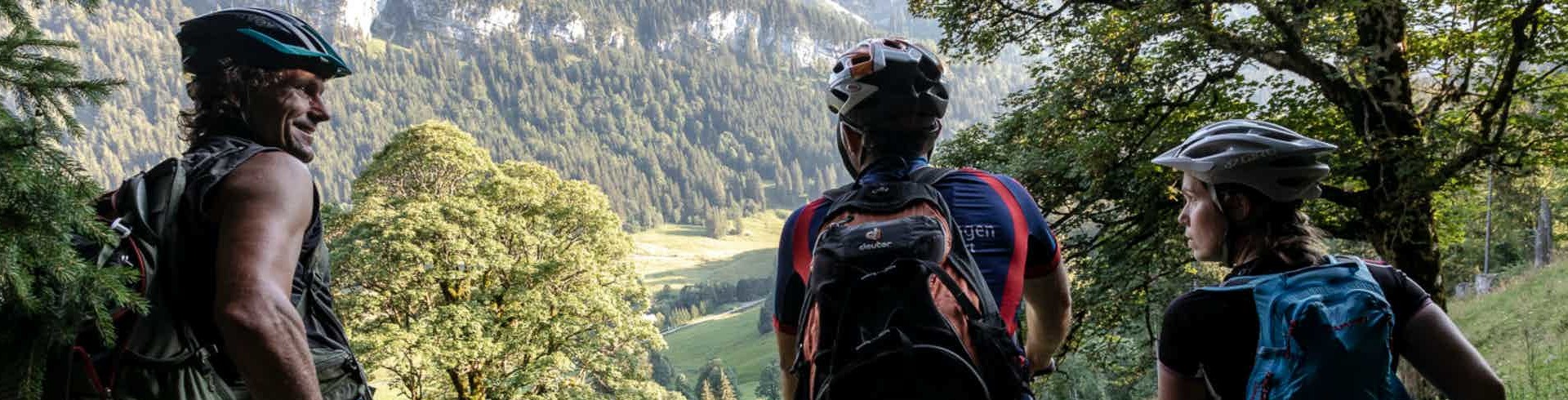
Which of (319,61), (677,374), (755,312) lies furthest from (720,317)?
(319,61)

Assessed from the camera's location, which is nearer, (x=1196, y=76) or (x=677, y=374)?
(x=1196, y=76)

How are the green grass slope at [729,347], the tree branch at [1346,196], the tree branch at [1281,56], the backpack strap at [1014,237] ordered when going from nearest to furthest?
the backpack strap at [1014,237]
the tree branch at [1281,56]
the tree branch at [1346,196]
the green grass slope at [729,347]

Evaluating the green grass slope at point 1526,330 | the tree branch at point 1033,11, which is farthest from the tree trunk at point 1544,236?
the tree branch at point 1033,11

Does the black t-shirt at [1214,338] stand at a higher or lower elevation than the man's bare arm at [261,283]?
lower

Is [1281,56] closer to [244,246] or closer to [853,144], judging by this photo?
[853,144]

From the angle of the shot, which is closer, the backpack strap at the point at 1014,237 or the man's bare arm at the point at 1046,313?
the backpack strap at the point at 1014,237

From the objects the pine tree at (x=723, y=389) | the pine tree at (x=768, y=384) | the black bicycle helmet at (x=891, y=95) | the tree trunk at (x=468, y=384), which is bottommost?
the pine tree at (x=768, y=384)

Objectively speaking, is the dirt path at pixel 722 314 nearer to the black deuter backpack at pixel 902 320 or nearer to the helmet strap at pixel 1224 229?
the helmet strap at pixel 1224 229

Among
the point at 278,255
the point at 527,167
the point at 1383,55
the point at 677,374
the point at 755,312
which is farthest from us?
the point at 755,312

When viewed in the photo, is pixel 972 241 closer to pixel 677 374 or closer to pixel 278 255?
pixel 278 255

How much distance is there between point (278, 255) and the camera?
238 centimetres

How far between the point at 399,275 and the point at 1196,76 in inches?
702

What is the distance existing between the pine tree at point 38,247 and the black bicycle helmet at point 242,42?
14.0 inches

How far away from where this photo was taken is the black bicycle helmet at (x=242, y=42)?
2.61 metres
